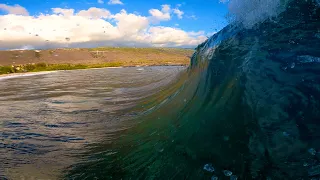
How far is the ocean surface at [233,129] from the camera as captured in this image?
3.29 metres

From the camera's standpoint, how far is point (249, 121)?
3.79 metres

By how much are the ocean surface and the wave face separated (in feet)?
0.05

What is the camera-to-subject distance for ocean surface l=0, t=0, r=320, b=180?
10.8 feet

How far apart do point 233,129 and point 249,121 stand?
29cm

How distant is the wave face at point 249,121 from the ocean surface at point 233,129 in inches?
0.5

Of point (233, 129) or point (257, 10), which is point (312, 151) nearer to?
point (233, 129)

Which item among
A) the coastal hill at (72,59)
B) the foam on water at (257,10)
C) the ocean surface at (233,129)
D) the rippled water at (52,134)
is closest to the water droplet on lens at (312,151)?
the ocean surface at (233,129)

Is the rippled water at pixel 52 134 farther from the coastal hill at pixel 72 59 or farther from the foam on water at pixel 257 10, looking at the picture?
the coastal hill at pixel 72 59

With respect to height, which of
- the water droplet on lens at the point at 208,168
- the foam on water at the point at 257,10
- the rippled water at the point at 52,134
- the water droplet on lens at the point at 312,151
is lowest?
the rippled water at the point at 52,134

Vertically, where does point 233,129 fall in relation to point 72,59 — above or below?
below

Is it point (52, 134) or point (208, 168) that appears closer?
point (208, 168)

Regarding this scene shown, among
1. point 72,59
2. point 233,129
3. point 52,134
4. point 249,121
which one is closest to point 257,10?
point 249,121

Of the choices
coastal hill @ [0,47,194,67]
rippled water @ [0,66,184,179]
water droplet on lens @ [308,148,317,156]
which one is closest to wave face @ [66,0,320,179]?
water droplet on lens @ [308,148,317,156]

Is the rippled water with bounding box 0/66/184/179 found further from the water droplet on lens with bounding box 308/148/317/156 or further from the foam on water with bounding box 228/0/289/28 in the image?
the foam on water with bounding box 228/0/289/28
